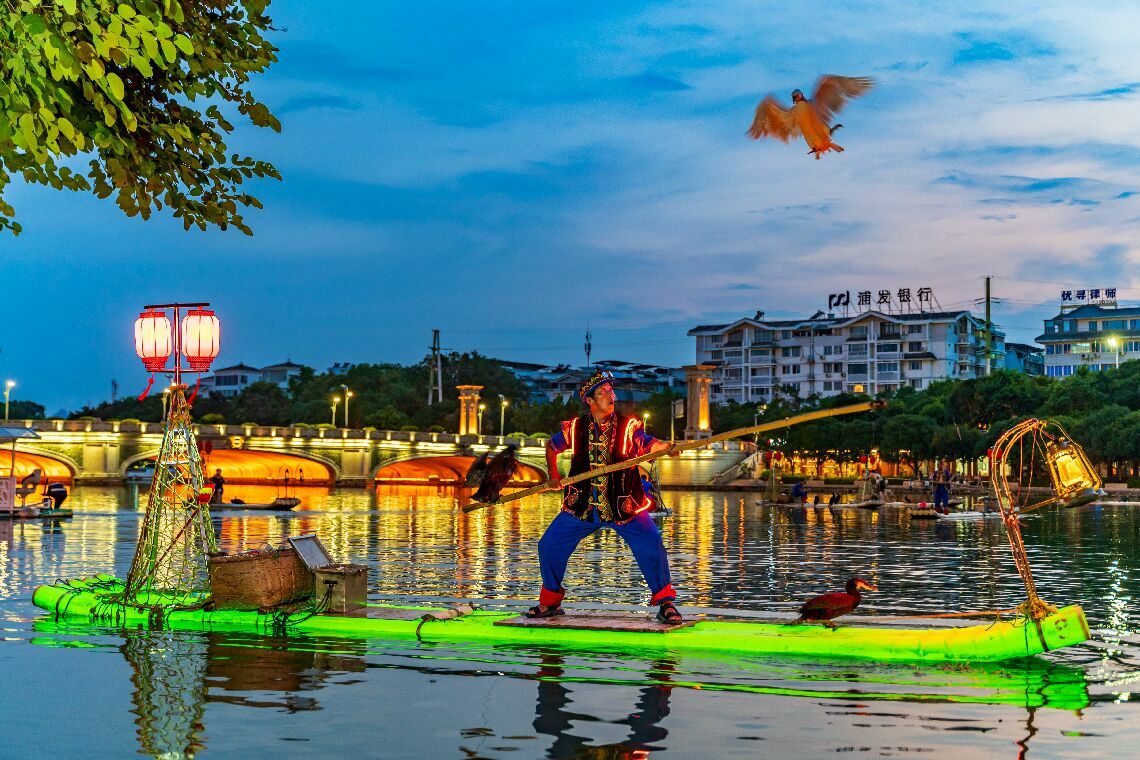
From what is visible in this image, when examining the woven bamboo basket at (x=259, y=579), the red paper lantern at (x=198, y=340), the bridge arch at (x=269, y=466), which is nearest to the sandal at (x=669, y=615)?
the woven bamboo basket at (x=259, y=579)

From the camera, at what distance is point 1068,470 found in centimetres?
1235

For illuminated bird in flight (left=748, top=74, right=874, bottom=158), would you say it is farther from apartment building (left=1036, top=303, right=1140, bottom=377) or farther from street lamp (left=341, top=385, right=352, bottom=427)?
apartment building (left=1036, top=303, right=1140, bottom=377)

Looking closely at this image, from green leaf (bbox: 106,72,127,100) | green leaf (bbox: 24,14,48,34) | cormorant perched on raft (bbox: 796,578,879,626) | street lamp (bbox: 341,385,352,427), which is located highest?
street lamp (bbox: 341,385,352,427)

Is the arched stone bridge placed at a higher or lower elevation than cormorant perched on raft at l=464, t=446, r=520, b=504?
higher

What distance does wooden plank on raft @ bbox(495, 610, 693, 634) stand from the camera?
41.9ft

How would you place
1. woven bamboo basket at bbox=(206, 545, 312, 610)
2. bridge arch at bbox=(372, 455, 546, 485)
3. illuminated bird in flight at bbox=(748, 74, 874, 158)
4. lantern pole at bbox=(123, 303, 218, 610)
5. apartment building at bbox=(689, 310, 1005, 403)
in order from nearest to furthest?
illuminated bird in flight at bbox=(748, 74, 874, 158), woven bamboo basket at bbox=(206, 545, 312, 610), lantern pole at bbox=(123, 303, 218, 610), bridge arch at bbox=(372, 455, 546, 485), apartment building at bbox=(689, 310, 1005, 403)

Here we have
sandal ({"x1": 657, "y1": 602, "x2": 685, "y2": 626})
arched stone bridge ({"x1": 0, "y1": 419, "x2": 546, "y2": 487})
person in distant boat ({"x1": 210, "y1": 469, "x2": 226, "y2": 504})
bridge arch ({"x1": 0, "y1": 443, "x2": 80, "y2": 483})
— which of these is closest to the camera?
sandal ({"x1": 657, "y1": 602, "x2": 685, "y2": 626})

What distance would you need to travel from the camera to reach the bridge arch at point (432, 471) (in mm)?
107812

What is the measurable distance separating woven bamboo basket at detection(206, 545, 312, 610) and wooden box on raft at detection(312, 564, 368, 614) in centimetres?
28

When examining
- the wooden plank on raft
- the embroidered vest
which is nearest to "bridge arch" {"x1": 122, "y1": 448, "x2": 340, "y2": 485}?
the wooden plank on raft

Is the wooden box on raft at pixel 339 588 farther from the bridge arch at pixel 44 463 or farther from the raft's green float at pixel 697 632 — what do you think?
the bridge arch at pixel 44 463

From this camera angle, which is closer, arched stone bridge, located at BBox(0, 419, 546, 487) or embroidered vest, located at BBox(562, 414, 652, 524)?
embroidered vest, located at BBox(562, 414, 652, 524)

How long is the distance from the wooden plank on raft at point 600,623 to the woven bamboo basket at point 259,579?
2433 mm

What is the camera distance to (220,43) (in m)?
9.55
